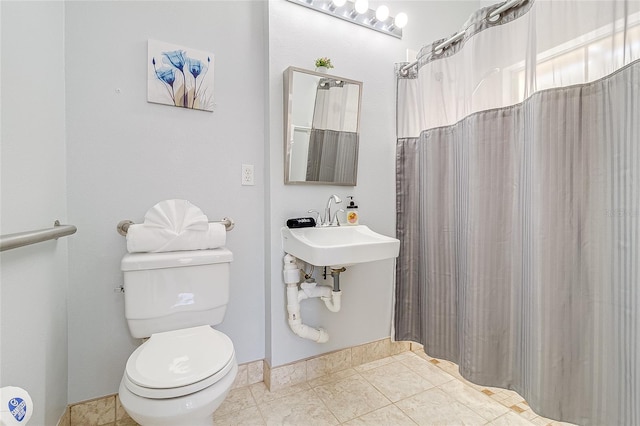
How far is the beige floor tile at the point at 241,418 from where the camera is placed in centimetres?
142

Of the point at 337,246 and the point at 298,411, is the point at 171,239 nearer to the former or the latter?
the point at 337,246

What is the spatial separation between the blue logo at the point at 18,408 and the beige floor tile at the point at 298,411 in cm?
105

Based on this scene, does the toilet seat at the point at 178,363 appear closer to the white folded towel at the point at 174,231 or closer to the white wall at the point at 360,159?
the white folded towel at the point at 174,231

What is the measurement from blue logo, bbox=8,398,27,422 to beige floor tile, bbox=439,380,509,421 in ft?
5.78

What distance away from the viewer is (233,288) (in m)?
1.67

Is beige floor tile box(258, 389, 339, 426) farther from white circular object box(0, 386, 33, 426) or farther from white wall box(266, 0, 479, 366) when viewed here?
white circular object box(0, 386, 33, 426)

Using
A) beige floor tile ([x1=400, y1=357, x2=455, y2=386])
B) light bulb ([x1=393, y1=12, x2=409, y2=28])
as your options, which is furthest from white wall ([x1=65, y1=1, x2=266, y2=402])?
beige floor tile ([x1=400, y1=357, x2=455, y2=386])

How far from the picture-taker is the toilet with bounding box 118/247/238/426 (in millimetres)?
965

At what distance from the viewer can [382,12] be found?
1.85 m

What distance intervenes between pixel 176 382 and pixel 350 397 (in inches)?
40.1

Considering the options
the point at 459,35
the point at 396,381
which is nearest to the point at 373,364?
the point at 396,381

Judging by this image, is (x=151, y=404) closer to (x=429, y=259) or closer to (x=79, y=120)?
(x=79, y=120)

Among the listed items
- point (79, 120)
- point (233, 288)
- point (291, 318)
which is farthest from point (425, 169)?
point (79, 120)

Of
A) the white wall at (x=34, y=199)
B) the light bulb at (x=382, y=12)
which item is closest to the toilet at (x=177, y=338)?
the white wall at (x=34, y=199)
